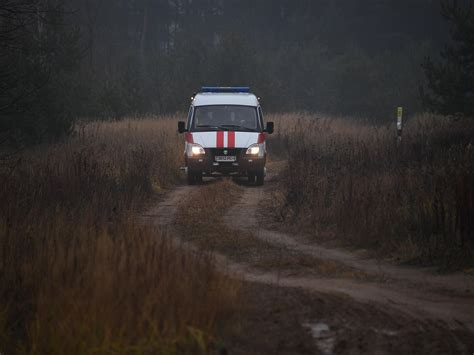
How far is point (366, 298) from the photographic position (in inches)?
290

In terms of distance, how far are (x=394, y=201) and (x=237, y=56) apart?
119 ft

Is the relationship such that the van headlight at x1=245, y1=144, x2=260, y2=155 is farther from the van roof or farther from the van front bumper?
the van roof

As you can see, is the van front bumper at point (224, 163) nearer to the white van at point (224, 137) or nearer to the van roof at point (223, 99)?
the white van at point (224, 137)

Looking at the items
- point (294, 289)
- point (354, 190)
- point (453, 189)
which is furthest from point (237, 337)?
point (354, 190)

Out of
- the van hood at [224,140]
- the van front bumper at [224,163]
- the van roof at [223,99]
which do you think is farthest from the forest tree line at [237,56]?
the van front bumper at [224,163]

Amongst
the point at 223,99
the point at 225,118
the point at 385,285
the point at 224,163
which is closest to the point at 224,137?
the point at 224,163

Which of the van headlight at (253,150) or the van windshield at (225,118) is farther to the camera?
the van windshield at (225,118)

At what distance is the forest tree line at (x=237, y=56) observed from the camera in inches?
1272

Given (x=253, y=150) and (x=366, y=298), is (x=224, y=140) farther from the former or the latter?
(x=366, y=298)

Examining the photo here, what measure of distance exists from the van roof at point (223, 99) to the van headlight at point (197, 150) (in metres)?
1.23

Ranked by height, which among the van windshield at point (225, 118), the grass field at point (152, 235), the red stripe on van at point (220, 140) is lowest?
the grass field at point (152, 235)

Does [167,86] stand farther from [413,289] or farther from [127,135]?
[413,289]

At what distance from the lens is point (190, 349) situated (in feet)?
18.3

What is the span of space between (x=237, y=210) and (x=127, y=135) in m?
12.0
